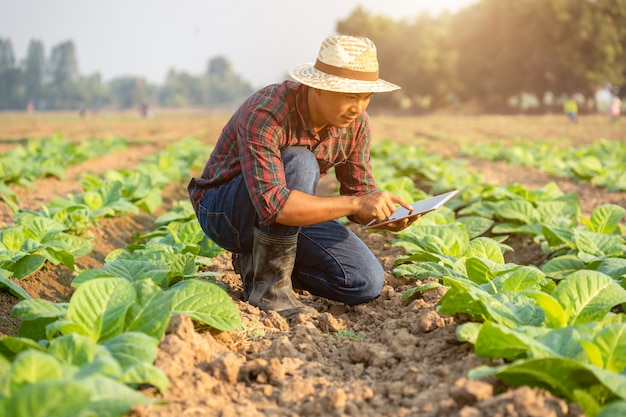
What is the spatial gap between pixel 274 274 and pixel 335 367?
0.68 meters

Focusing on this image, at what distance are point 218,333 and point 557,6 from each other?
141ft

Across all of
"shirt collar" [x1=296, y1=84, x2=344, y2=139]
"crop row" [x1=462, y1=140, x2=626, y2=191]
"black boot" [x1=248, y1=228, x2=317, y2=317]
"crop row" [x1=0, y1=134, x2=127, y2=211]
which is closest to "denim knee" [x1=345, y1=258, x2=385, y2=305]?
"black boot" [x1=248, y1=228, x2=317, y2=317]

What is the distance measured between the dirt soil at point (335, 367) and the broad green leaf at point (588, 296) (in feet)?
1.27

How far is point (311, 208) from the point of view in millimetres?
2793

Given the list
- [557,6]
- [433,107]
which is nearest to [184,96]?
[433,107]

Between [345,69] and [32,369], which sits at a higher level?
[345,69]

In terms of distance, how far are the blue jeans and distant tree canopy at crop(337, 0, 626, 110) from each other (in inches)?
1585

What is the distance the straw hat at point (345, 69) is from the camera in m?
2.71

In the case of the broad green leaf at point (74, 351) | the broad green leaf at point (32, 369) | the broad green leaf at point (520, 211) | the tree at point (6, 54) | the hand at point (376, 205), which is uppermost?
the tree at point (6, 54)

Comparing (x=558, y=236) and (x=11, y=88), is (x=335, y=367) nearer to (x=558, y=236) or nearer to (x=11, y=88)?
(x=558, y=236)

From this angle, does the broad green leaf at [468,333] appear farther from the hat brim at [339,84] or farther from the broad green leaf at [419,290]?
the hat brim at [339,84]

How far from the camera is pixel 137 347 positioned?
2010mm

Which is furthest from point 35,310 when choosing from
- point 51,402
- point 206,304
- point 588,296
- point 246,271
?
point 588,296

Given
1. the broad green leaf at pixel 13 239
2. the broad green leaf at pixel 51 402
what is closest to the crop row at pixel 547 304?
the broad green leaf at pixel 51 402
